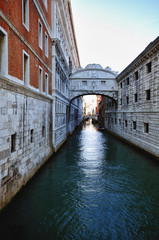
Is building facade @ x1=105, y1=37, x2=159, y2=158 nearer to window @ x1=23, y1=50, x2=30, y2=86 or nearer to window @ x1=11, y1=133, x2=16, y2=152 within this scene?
window @ x1=23, y1=50, x2=30, y2=86

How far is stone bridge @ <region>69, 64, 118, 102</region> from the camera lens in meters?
23.2

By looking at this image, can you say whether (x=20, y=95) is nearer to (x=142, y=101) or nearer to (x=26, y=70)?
(x=26, y=70)

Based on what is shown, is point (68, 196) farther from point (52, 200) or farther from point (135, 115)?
point (135, 115)

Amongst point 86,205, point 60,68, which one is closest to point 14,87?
point 86,205

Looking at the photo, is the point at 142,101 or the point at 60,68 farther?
the point at 60,68

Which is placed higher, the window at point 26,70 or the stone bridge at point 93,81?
the stone bridge at point 93,81

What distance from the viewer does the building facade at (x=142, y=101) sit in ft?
40.6

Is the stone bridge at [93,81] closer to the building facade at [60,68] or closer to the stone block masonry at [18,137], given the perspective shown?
the building facade at [60,68]

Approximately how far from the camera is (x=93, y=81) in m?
23.4

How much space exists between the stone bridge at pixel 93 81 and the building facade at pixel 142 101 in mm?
2587

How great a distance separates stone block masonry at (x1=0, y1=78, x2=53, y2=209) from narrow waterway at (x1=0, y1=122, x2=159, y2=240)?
24.7 inches

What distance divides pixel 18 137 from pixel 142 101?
11.6m

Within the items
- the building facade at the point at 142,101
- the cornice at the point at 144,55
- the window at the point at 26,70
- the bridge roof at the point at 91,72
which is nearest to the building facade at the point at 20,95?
the window at the point at 26,70

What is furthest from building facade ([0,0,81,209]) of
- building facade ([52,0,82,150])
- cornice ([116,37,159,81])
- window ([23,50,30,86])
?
cornice ([116,37,159,81])
